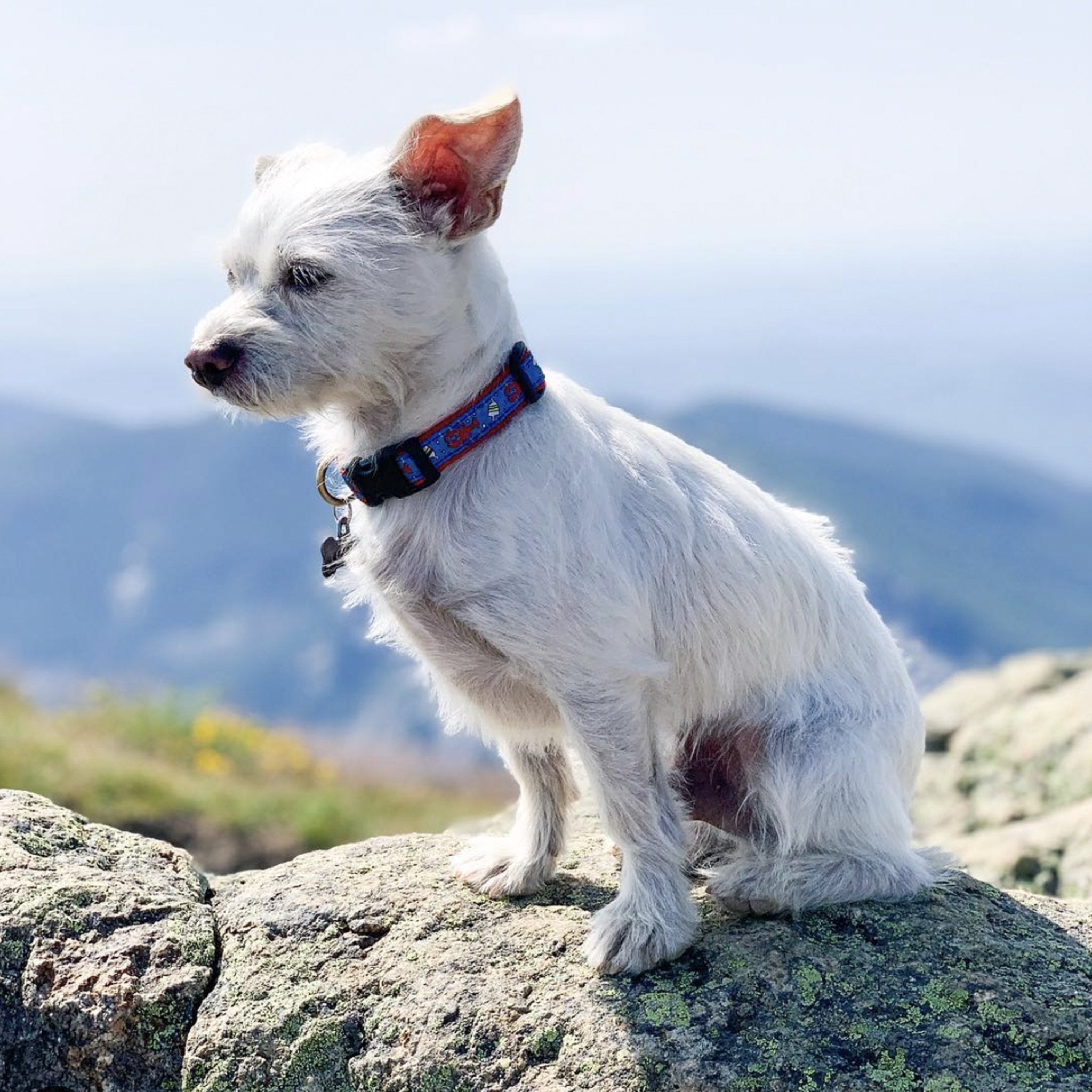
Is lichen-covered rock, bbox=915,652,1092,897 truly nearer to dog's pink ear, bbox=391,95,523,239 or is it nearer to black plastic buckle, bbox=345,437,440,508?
black plastic buckle, bbox=345,437,440,508

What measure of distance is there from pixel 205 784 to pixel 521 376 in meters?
7.46

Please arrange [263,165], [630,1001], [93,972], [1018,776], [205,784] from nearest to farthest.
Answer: [630,1001] → [93,972] → [263,165] → [1018,776] → [205,784]

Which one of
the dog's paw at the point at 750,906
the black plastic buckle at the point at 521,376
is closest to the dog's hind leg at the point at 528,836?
the dog's paw at the point at 750,906

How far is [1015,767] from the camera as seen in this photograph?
715 centimetres

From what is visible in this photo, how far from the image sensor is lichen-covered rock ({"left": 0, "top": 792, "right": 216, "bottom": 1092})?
362 cm

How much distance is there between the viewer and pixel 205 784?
1022 cm

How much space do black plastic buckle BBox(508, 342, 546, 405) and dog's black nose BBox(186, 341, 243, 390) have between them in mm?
790

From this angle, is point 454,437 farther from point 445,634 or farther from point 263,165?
point 263,165

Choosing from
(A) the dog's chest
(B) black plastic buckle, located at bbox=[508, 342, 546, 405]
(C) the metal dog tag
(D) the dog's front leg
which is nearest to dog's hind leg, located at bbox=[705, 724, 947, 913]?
(D) the dog's front leg

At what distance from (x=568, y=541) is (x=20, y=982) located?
6.87 feet

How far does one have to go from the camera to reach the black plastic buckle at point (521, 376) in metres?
3.72

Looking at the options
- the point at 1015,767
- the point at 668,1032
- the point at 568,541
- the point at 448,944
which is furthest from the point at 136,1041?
the point at 1015,767

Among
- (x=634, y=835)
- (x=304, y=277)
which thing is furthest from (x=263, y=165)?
(x=634, y=835)

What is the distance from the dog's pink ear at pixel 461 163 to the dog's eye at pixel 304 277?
1.16 feet
